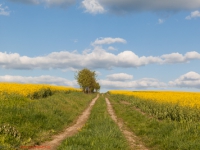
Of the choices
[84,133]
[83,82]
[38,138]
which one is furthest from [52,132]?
[83,82]

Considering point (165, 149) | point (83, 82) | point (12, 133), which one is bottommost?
point (165, 149)

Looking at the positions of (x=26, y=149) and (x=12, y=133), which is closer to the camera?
(x=26, y=149)

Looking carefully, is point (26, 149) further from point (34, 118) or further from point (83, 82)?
point (83, 82)

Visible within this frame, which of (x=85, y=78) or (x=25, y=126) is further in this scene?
(x=85, y=78)

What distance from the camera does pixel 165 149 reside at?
11.5m

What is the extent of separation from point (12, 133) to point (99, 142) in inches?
182

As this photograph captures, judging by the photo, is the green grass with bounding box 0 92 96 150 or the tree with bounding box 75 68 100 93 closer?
the green grass with bounding box 0 92 96 150

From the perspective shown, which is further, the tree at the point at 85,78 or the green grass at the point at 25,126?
the tree at the point at 85,78

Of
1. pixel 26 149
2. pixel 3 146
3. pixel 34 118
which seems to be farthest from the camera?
pixel 34 118

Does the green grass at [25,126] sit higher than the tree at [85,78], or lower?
lower

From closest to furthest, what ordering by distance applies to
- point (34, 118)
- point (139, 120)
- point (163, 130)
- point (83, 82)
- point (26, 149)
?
point (26, 149), point (163, 130), point (34, 118), point (139, 120), point (83, 82)

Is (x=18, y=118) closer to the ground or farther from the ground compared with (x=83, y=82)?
closer to the ground

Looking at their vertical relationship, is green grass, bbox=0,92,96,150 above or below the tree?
below

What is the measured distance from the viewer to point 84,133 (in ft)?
41.1
